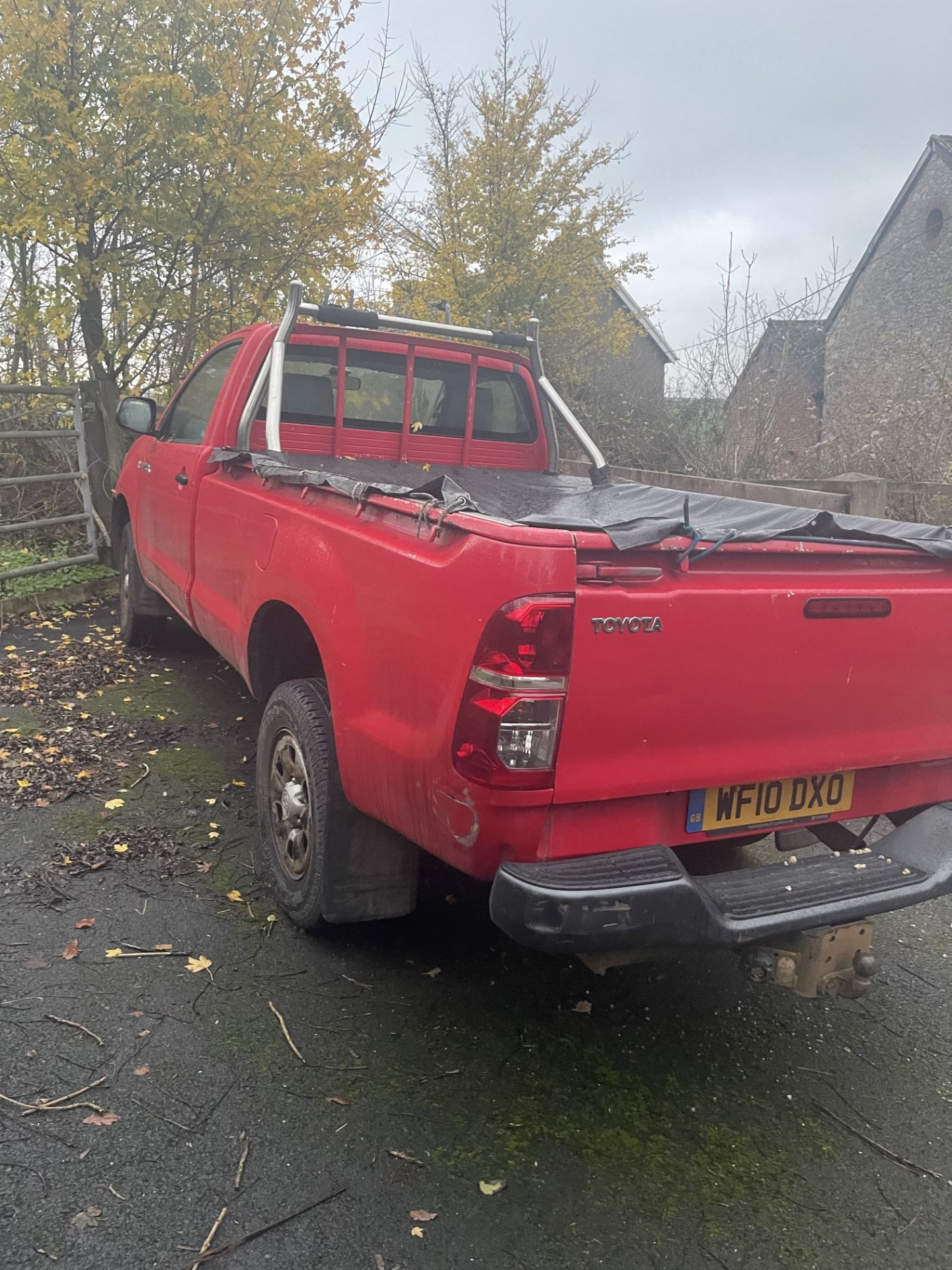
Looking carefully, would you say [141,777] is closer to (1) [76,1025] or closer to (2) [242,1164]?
(1) [76,1025]

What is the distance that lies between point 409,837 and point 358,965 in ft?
2.52

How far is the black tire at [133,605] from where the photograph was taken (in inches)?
245

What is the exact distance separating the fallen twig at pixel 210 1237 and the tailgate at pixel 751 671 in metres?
1.17

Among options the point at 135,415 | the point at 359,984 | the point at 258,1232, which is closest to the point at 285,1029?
the point at 359,984

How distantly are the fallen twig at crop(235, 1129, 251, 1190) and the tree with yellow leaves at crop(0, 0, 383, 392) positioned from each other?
7275mm

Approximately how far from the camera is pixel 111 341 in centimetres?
880

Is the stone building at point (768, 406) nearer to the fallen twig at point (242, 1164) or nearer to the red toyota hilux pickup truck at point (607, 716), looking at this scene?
the red toyota hilux pickup truck at point (607, 716)

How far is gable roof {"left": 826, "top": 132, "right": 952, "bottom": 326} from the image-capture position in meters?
24.2

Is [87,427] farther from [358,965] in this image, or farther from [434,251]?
[434,251]

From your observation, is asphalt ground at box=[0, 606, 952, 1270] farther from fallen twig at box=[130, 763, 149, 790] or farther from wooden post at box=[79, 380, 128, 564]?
wooden post at box=[79, 380, 128, 564]

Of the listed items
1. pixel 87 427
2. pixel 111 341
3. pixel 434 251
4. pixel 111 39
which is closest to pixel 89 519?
pixel 87 427

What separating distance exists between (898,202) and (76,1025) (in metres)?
30.2

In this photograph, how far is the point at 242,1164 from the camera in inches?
87.3

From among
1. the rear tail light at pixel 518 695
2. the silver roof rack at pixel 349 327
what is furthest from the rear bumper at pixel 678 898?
the silver roof rack at pixel 349 327
